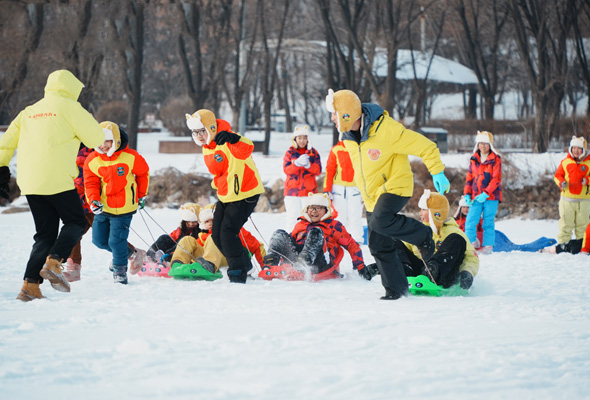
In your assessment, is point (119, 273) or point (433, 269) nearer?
point (433, 269)

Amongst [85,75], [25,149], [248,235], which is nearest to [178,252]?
[248,235]

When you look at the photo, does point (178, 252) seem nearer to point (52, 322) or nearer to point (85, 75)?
point (52, 322)

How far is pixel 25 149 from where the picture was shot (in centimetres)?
546

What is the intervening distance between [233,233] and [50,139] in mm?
1845

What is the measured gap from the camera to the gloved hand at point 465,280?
5.96m

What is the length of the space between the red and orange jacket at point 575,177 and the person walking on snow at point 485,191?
3.27ft

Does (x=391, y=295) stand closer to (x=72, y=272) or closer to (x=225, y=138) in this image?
(x=225, y=138)

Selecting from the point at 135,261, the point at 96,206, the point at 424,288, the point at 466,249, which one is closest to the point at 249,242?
the point at 135,261

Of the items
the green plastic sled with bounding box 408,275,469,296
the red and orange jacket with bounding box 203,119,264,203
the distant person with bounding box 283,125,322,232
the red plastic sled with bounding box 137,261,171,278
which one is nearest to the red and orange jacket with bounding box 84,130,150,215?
the red and orange jacket with bounding box 203,119,264,203

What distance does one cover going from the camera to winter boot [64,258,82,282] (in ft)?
22.7

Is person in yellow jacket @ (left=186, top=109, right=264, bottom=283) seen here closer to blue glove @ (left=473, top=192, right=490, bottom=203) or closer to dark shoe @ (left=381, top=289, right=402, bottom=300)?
dark shoe @ (left=381, top=289, right=402, bottom=300)

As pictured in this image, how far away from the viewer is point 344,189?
1012 centimetres

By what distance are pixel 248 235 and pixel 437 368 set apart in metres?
4.32

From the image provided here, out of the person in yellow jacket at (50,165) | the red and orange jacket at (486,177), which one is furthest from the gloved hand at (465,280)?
the red and orange jacket at (486,177)
